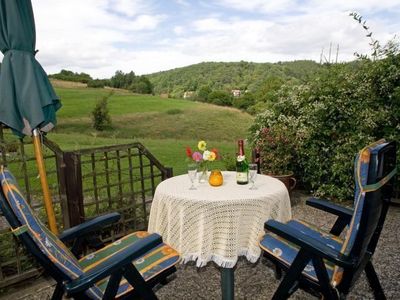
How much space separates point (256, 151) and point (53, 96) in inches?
114

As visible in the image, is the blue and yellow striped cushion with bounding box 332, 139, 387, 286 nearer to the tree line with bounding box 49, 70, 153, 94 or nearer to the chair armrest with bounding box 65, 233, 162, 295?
the chair armrest with bounding box 65, 233, 162, 295

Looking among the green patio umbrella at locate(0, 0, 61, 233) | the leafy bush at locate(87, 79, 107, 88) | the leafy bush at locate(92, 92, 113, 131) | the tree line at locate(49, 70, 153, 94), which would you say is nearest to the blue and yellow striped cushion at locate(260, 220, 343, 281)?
the green patio umbrella at locate(0, 0, 61, 233)

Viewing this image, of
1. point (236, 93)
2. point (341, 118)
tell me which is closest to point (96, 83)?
point (236, 93)

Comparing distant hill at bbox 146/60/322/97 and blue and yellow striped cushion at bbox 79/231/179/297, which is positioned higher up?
distant hill at bbox 146/60/322/97

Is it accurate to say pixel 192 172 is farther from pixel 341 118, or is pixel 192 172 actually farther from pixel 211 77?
pixel 211 77

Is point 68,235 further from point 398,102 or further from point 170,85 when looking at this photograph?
point 170,85

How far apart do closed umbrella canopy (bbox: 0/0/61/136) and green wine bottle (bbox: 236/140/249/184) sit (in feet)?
4.91

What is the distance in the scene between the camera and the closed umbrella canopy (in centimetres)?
233

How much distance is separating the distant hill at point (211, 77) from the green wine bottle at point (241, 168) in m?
18.1

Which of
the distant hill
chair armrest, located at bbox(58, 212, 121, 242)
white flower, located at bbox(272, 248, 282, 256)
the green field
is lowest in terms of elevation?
the green field

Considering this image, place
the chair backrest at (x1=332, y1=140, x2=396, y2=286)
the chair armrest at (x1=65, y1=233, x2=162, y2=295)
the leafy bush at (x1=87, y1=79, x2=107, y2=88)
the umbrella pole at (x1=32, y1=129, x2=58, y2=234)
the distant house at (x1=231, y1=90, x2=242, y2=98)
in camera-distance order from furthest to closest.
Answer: the leafy bush at (x1=87, y1=79, x2=107, y2=88)
the distant house at (x1=231, y1=90, x2=242, y2=98)
the umbrella pole at (x1=32, y1=129, x2=58, y2=234)
the chair backrest at (x1=332, y1=140, x2=396, y2=286)
the chair armrest at (x1=65, y1=233, x2=162, y2=295)

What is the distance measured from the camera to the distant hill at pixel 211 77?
2170 centimetres

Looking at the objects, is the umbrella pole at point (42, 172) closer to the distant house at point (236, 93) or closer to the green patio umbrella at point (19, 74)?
the green patio umbrella at point (19, 74)

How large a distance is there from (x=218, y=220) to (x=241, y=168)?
0.61 m
